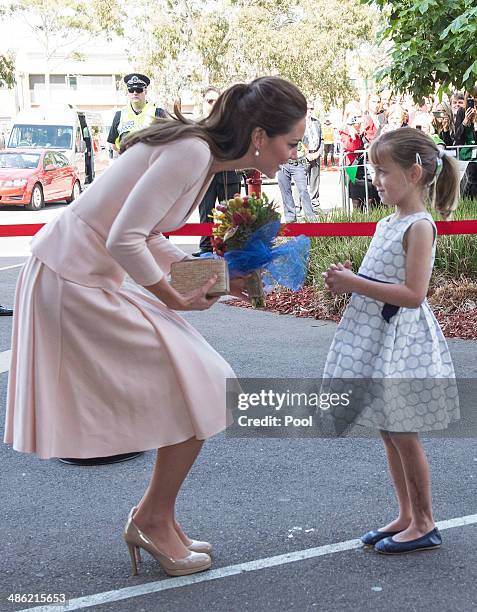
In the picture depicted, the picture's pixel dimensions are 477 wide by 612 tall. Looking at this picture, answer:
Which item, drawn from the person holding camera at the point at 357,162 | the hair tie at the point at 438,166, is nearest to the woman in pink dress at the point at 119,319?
the hair tie at the point at 438,166

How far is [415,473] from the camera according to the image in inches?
140

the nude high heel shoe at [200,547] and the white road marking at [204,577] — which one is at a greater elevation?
the nude high heel shoe at [200,547]

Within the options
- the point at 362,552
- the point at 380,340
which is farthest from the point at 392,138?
the point at 362,552

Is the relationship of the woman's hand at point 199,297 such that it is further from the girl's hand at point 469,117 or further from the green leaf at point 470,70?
the girl's hand at point 469,117

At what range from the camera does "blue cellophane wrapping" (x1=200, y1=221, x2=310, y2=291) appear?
3.53m

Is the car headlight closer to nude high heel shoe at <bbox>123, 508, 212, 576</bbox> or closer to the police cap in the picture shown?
the police cap

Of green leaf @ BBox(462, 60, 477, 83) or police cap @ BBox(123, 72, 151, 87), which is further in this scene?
police cap @ BBox(123, 72, 151, 87)

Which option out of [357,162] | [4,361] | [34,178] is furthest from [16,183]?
[4,361]

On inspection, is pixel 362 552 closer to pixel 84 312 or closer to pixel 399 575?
pixel 399 575

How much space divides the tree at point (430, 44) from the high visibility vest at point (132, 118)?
2860 millimetres

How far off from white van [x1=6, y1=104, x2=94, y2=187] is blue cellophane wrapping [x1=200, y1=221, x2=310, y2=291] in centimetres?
2198

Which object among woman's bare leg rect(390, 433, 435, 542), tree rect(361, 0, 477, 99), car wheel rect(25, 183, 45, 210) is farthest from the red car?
woman's bare leg rect(390, 433, 435, 542)

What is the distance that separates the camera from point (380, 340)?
141 inches

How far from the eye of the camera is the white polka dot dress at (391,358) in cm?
354
